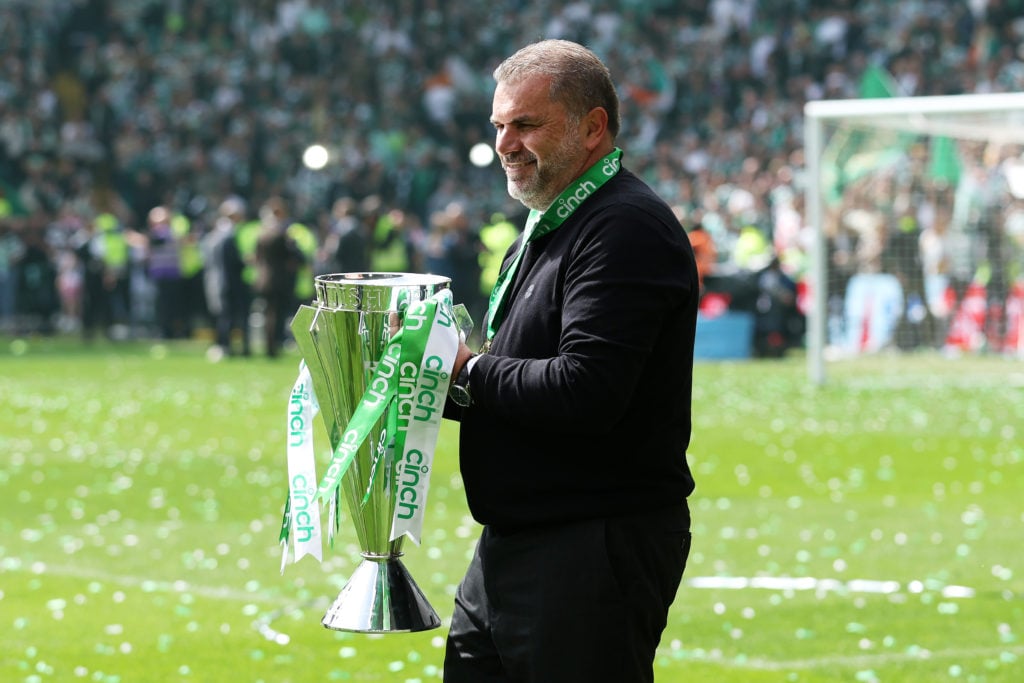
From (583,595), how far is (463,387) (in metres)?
0.49

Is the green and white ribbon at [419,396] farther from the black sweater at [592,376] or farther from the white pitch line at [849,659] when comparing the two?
the white pitch line at [849,659]

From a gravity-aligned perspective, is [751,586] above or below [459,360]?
below

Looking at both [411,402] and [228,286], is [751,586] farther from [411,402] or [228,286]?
[228,286]

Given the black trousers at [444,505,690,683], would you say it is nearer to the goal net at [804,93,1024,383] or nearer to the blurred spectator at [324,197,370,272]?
the goal net at [804,93,1024,383]

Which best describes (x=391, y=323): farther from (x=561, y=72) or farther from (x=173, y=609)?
(x=173, y=609)

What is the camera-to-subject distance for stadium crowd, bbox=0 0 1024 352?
2706cm

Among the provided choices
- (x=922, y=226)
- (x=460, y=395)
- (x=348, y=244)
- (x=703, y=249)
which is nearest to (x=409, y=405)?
(x=460, y=395)

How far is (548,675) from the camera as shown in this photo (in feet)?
11.8

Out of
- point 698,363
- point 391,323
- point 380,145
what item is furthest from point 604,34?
point 391,323

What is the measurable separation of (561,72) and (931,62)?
27.9 m

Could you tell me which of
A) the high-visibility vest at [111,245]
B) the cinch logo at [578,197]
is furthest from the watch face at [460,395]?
the high-visibility vest at [111,245]

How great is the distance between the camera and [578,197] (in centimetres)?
363

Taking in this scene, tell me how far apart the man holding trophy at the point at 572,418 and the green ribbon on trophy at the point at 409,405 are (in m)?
0.06

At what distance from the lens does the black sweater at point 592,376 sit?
3.44 metres
